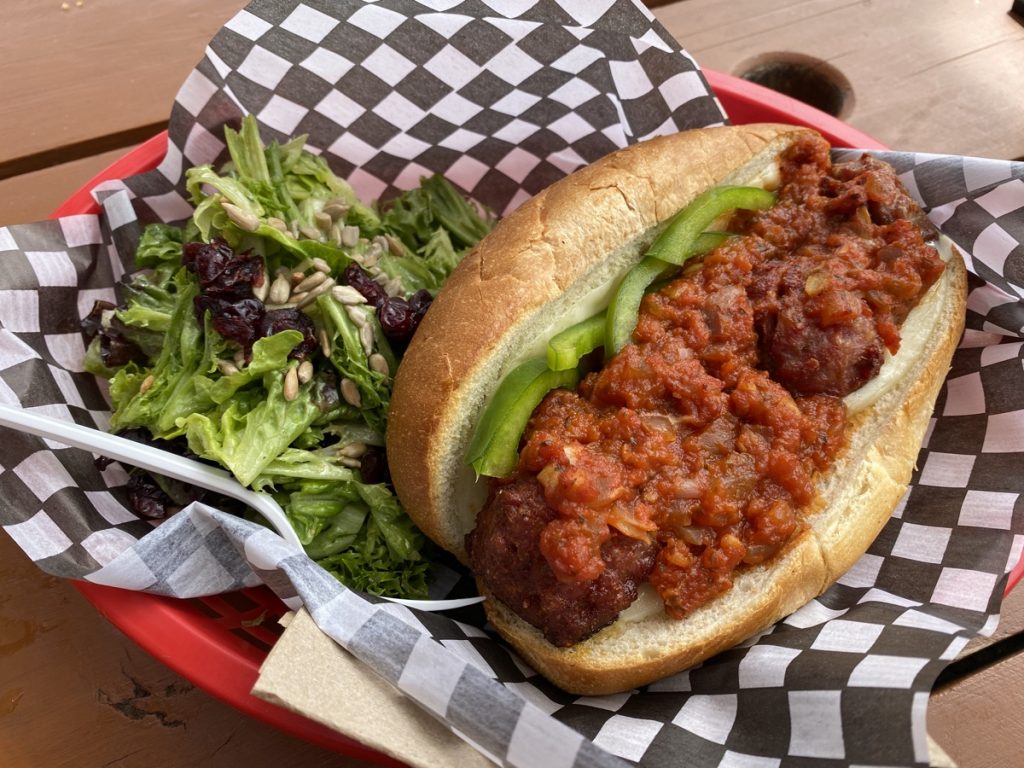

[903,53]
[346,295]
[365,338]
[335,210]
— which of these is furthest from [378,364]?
[903,53]

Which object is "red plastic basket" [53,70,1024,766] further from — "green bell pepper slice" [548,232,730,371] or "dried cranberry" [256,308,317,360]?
"green bell pepper slice" [548,232,730,371]

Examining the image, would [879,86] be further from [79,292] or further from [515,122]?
[79,292]

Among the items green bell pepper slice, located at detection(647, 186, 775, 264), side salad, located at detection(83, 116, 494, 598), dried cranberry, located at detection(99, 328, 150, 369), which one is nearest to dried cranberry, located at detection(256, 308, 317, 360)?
side salad, located at detection(83, 116, 494, 598)

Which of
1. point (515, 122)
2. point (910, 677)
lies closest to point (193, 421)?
point (515, 122)

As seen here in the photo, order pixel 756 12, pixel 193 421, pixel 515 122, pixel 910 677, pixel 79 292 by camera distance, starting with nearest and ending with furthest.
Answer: pixel 910 677 < pixel 193 421 < pixel 79 292 < pixel 515 122 < pixel 756 12

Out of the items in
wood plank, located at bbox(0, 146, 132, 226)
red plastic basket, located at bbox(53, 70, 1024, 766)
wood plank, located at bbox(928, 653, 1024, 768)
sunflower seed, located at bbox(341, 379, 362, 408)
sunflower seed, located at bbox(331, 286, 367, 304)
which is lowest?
wood plank, located at bbox(928, 653, 1024, 768)

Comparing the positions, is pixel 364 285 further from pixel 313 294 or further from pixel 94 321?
pixel 94 321
